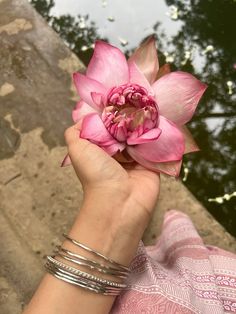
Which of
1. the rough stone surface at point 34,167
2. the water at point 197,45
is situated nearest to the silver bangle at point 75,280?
the rough stone surface at point 34,167

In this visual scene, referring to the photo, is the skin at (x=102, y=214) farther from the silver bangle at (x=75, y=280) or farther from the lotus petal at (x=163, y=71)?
the lotus petal at (x=163, y=71)

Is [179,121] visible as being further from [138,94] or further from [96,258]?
[96,258]

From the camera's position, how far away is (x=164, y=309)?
0.86m

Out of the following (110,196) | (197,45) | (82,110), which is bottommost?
(197,45)

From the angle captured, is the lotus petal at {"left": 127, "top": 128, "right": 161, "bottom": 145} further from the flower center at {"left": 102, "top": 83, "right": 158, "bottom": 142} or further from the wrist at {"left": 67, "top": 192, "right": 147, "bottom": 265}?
the wrist at {"left": 67, "top": 192, "right": 147, "bottom": 265}

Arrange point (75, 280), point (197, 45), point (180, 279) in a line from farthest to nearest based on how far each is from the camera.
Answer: point (197, 45)
point (180, 279)
point (75, 280)

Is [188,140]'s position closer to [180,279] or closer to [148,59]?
[148,59]

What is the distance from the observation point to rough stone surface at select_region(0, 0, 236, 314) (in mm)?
1524

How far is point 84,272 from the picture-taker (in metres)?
0.78

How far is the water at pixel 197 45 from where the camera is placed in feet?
5.78

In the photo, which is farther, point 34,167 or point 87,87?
point 34,167

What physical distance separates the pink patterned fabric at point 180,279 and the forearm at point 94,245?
8 centimetres

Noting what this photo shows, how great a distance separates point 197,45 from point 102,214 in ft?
4.57

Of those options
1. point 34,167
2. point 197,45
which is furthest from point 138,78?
point 197,45
